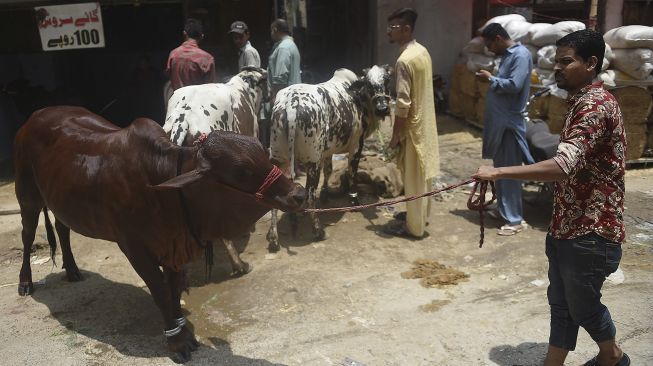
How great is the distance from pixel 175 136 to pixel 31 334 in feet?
5.83

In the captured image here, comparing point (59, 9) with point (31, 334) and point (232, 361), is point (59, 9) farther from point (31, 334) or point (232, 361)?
point (232, 361)

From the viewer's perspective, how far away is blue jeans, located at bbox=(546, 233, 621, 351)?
9.08ft

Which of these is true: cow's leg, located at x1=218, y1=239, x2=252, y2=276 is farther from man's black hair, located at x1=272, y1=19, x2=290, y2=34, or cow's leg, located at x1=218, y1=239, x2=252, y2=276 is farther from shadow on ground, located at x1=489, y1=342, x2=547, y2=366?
man's black hair, located at x1=272, y1=19, x2=290, y2=34

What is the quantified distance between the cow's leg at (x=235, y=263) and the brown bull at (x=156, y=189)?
3.44 ft

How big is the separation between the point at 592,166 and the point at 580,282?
0.59 meters

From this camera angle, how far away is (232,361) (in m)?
3.55

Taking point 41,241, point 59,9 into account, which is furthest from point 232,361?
point 59,9

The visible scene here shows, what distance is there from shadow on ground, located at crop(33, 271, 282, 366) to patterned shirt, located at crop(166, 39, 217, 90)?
7.35ft

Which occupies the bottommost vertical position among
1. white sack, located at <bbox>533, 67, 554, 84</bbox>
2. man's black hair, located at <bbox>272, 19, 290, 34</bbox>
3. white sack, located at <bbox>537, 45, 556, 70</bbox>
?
white sack, located at <bbox>533, 67, 554, 84</bbox>

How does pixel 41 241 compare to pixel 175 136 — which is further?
pixel 41 241

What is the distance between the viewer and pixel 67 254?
4773 mm

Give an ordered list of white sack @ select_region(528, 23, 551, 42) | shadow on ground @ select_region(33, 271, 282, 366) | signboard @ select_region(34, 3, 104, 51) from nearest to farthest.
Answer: shadow on ground @ select_region(33, 271, 282, 366) → signboard @ select_region(34, 3, 104, 51) → white sack @ select_region(528, 23, 551, 42)

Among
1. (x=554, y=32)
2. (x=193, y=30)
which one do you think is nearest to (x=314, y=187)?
(x=193, y=30)

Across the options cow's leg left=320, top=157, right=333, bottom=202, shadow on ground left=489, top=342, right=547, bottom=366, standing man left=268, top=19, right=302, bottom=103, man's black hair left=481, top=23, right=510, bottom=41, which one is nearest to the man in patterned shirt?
shadow on ground left=489, top=342, right=547, bottom=366
